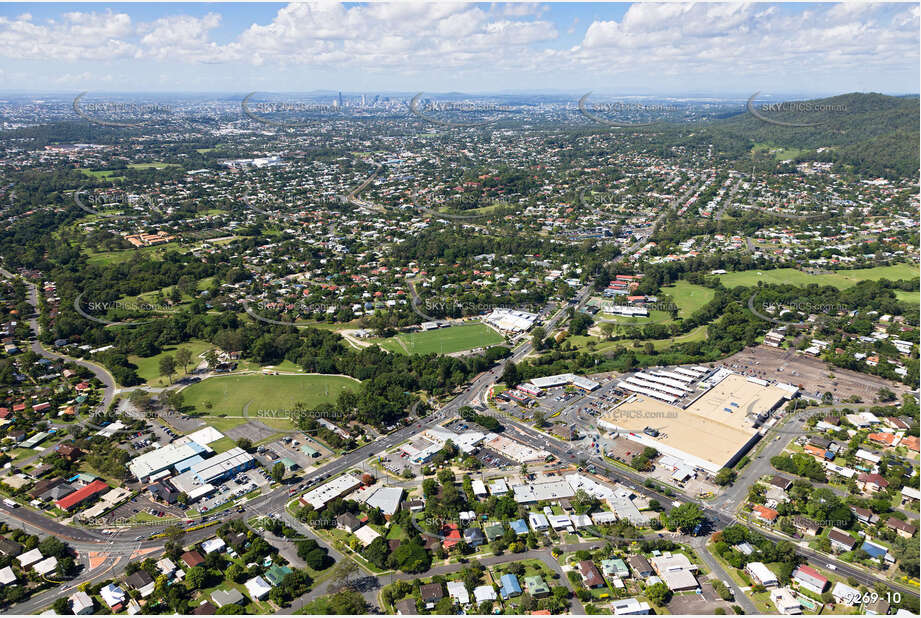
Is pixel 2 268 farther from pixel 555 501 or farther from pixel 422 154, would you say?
pixel 422 154

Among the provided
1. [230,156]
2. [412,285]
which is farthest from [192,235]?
[230,156]

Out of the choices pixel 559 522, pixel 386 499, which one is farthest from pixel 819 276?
pixel 386 499

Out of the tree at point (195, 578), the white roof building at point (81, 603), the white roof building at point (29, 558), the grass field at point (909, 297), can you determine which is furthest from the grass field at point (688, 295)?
the white roof building at point (29, 558)

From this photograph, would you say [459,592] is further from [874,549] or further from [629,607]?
[874,549]

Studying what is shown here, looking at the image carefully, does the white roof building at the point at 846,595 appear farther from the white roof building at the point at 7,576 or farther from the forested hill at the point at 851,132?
the forested hill at the point at 851,132

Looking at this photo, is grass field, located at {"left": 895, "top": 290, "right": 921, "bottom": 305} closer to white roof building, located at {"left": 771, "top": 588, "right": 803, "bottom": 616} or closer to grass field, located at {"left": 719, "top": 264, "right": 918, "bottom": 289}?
grass field, located at {"left": 719, "top": 264, "right": 918, "bottom": 289}

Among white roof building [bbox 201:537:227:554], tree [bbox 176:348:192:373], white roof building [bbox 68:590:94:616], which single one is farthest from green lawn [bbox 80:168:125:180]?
white roof building [bbox 68:590:94:616]
